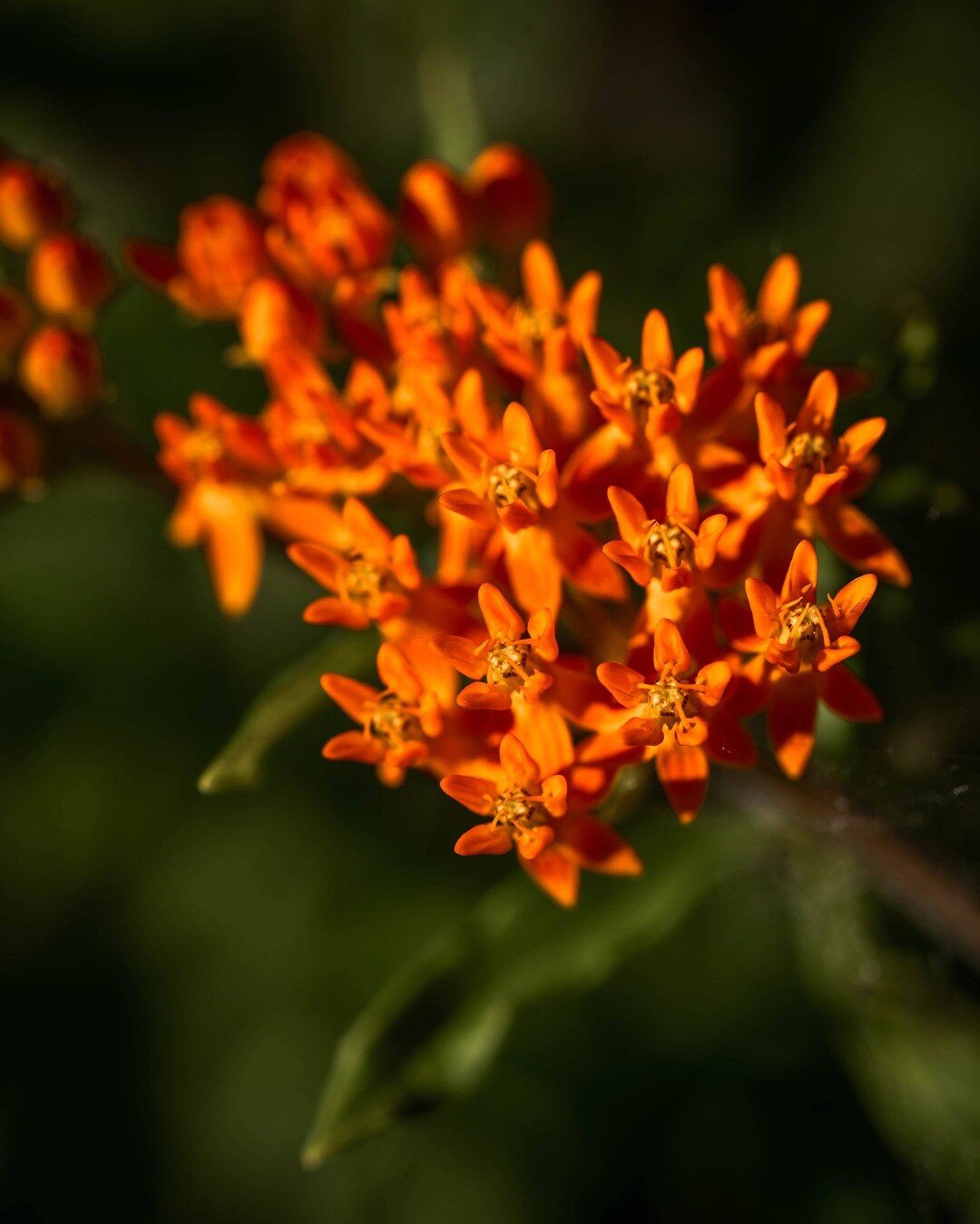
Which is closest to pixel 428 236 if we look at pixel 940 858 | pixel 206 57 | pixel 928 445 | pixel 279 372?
pixel 279 372

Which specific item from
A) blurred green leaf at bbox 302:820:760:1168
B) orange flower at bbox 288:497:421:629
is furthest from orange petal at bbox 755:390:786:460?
blurred green leaf at bbox 302:820:760:1168

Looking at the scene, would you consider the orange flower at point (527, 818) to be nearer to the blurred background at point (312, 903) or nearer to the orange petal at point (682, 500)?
the orange petal at point (682, 500)

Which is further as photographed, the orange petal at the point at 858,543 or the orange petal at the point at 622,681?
the orange petal at the point at 858,543

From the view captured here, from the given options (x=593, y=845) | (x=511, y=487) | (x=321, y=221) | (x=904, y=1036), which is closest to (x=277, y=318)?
(x=321, y=221)

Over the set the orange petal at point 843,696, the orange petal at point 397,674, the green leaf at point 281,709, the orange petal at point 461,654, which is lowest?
the green leaf at point 281,709

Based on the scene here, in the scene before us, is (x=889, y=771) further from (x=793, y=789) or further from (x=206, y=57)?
(x=206, y=57)

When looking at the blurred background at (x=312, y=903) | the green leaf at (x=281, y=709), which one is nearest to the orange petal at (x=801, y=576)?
the green leaf at (x=281, y=709)

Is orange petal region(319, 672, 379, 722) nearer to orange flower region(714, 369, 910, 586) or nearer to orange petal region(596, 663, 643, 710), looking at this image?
orange petal region(596, 663, 643, 710)
